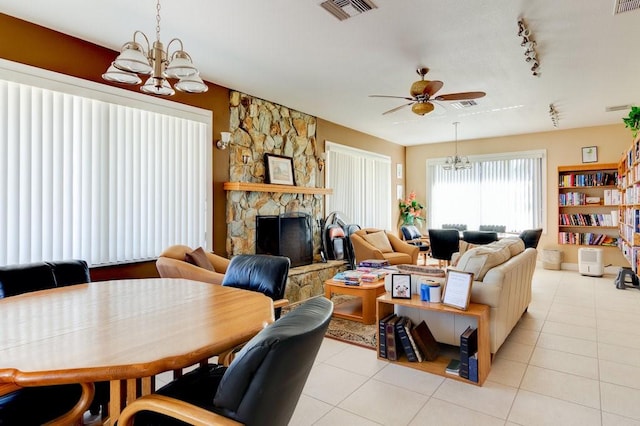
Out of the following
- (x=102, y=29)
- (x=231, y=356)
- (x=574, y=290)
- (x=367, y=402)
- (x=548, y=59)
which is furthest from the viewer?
(x=574, y=290)

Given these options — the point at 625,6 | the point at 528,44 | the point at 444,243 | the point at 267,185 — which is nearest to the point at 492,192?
the point at 444,243

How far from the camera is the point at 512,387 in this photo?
8.30ft

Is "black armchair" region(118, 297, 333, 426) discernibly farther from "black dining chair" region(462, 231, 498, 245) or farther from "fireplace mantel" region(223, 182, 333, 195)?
"black dining chair" region(462, 231, 498, 245)

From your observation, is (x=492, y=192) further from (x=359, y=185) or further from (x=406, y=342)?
(x=406, y=342)

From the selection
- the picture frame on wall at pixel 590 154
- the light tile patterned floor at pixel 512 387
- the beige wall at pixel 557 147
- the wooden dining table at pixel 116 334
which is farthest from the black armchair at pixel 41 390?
the picture frame on wall at pixel 590 154

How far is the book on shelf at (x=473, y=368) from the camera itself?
2.56 m

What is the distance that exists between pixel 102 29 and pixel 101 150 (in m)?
1.08

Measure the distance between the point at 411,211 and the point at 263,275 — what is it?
6.67 metres

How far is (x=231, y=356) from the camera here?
2.15 meters

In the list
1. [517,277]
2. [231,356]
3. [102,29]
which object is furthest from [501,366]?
[102,29]

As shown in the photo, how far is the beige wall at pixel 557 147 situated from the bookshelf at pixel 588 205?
0.16 meters

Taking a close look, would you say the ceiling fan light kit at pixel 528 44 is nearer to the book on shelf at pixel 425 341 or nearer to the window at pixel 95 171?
the book on shelf at pixel 425 341

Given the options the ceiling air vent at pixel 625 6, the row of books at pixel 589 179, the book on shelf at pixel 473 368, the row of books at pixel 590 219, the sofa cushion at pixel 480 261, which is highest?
the ceiling air vent at pixel 625 6

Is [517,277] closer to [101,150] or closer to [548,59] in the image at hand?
[548,59]
